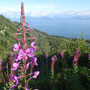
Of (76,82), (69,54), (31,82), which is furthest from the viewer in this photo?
(69,54)

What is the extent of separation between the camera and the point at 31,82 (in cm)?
467

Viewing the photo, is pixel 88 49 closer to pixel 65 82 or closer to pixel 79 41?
pixel 79 41

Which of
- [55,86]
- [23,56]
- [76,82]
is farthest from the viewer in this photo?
[55,86]

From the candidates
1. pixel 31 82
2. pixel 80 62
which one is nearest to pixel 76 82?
pixel 31 82

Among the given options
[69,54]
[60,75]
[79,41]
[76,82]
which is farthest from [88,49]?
[76,82]

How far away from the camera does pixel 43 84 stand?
442 centimetres

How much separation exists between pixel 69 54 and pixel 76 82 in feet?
11.4

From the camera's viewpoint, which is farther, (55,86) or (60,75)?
(60,75)

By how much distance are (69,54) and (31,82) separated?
108 inches

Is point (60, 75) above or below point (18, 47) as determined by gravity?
below

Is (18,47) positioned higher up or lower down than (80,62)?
higher up

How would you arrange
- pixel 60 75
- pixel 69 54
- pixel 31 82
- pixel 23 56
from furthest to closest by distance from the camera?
pixel 69 54 → pixel 31 82 → pixel 60 75 → pixel 23 56

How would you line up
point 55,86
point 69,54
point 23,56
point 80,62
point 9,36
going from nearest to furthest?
point 23,56 < point 55,86 < point 80,62 < point 69,54 < point 9,36

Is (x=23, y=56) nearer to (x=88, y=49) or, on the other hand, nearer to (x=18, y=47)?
(x=18, y=47)
